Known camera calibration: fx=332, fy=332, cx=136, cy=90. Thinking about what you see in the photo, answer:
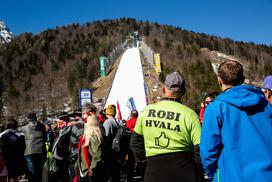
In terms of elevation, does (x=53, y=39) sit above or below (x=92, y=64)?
above

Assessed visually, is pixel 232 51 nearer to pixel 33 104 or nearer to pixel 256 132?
pixel 33 104

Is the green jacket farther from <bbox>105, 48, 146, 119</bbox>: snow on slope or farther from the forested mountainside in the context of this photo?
the forested mountainside

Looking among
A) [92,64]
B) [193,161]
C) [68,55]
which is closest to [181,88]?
[193,161]

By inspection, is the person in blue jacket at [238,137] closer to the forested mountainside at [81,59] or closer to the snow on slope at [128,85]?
the snow on slope at [128,85]

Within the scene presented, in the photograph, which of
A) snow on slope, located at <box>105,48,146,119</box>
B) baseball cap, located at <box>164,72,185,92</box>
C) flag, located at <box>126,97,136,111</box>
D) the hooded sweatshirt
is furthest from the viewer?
snow on slope, located at <box>105,48,146,119</box>

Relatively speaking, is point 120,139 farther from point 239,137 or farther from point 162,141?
point 239,137

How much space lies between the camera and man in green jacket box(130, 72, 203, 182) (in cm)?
294

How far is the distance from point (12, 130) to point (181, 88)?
4.59 m

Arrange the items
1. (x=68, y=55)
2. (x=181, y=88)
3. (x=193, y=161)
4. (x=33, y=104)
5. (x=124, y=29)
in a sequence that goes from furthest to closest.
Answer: (x=124, y=29) < (x=68, y=55) < (x=33, y=104) < (x=181, y=88) < (x=193, y=161)

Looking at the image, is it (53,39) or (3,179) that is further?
(53,39)

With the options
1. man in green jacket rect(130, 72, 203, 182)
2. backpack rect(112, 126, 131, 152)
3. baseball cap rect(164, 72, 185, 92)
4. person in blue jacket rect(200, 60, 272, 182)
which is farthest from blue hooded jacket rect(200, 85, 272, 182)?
backpack rect(112, 126, 131, 152)

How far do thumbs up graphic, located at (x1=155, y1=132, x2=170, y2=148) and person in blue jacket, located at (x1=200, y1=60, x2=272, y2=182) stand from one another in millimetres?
596

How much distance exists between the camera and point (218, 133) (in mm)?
2369

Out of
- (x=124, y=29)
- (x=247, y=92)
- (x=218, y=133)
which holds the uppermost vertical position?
(x=124, y=29)
